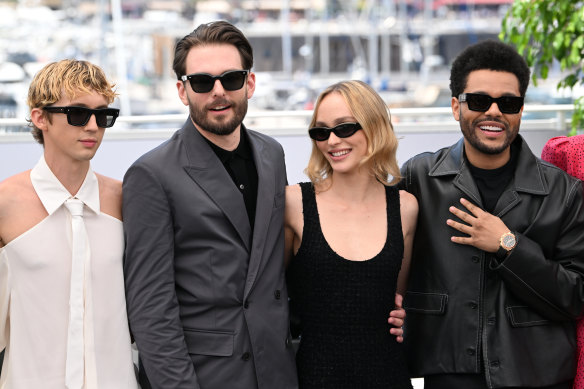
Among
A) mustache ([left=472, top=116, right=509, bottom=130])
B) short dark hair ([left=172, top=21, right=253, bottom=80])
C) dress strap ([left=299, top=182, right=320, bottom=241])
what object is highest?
short dark hair ([left=172, top=21, right=253, bottom=80])

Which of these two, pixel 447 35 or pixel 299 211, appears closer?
pixel 299 211

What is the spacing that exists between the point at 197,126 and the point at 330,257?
644mm

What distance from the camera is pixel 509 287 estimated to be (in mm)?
2523

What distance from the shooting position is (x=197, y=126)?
96.7 inches

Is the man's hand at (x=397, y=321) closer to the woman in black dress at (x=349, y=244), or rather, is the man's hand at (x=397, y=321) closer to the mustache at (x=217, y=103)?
the woman in black dress at (x=349, y=244)

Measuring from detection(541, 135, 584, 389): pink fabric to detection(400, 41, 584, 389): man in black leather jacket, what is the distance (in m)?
0.04

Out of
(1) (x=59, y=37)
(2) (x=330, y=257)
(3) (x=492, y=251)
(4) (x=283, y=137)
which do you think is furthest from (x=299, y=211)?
(1) (x=59, y=37)

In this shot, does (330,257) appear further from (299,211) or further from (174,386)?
(174,386)

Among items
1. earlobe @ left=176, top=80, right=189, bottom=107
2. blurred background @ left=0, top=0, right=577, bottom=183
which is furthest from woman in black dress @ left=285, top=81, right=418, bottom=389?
blurred background @ left=0, top=0, right=577, bottom=183

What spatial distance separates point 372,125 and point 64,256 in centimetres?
114

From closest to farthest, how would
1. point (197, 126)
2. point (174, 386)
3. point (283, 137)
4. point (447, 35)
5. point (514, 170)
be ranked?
point (174, 386) < point (197, 126) < point (514, 170) < point (283, 137) < point (447, 35)

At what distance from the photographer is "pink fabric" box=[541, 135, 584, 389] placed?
2553 millimetres

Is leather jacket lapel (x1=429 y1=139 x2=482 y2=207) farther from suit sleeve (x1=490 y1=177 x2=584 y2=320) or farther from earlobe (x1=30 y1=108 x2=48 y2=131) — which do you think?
earlobe (x1=30 y1=108 x2=48 y2=131)

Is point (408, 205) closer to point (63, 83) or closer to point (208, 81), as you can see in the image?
point (208, 81)
